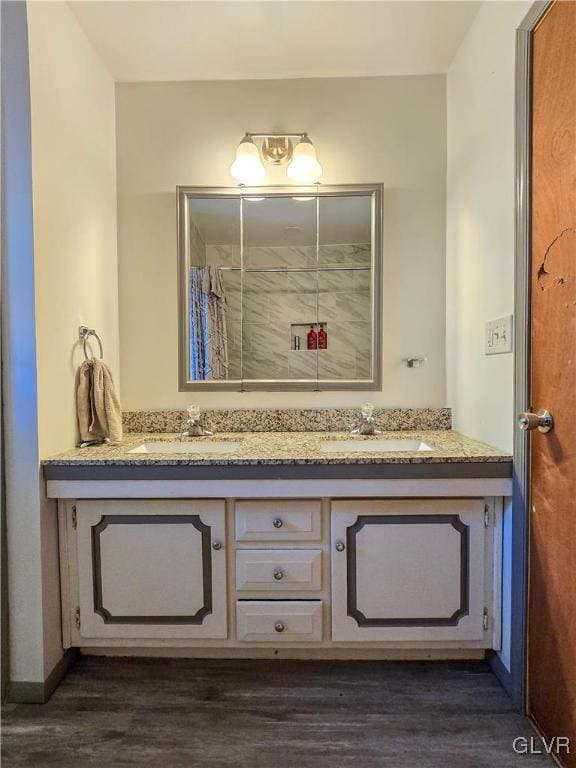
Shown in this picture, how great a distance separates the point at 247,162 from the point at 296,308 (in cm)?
63

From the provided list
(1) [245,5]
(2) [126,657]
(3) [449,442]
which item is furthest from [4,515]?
(1) [245,5]

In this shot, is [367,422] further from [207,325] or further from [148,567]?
[148,567]

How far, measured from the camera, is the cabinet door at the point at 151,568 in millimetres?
1368

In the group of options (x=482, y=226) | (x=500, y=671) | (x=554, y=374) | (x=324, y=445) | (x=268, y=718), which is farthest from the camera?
(x=324, y=445)

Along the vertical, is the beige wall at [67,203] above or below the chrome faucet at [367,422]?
above

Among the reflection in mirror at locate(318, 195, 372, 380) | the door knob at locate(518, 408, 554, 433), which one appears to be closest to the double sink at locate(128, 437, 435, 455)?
the reflection in mirror at locate(318, 195, 372, 380)

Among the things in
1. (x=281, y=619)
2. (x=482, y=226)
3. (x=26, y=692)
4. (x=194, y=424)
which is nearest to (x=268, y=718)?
(x=281, y=619)

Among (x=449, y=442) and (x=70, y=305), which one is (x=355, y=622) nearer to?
(x=449, y=442)

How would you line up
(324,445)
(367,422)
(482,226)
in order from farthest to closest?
(367,422), (324,445), (482,226)

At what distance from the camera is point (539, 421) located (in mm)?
1108

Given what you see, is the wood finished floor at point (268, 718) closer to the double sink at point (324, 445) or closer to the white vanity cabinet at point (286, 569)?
the white vanity cabinet at point (286, 569)

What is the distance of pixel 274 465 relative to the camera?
132 cm

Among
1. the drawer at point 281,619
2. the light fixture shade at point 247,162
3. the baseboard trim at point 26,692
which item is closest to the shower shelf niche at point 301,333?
the light fixture shade at point 247,162

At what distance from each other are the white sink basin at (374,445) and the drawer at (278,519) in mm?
290
